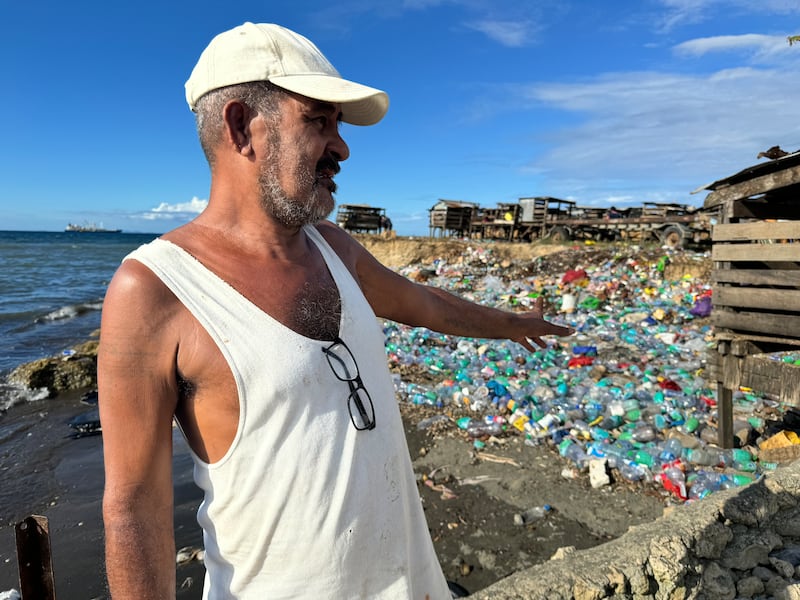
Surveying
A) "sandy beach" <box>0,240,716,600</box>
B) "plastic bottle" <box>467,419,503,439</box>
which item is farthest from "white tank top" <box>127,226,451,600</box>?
"plastic bottle" <box>467,419,503,439</box>

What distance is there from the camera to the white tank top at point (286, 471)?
1109 mm

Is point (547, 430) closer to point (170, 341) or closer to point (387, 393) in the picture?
point (387, 393)

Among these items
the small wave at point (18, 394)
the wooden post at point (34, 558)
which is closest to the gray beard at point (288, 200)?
the wooden post at point (34, 558)

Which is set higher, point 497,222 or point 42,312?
point 497,222

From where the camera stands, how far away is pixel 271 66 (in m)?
1.21

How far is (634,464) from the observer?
16.0 ft

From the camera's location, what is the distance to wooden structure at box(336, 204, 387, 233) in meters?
29.2

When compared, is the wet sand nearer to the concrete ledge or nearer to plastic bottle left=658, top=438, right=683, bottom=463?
plastic bottle left=658, top=438, right=683, bottom=463

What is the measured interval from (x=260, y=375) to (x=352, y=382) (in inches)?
9.2

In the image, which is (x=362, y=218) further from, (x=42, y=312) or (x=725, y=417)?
(x=725, y=417)

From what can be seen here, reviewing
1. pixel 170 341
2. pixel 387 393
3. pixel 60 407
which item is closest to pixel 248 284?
pixel 170 341

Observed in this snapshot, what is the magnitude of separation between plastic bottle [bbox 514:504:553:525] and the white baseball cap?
395cm

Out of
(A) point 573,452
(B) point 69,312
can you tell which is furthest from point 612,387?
(B) point 69,312

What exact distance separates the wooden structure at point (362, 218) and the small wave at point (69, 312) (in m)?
13.4
